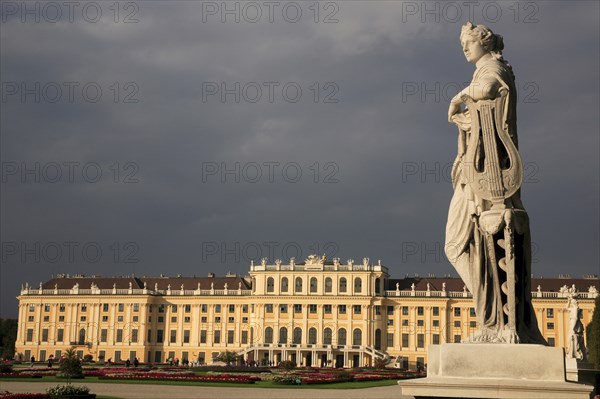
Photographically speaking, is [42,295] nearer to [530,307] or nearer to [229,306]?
[229,306]

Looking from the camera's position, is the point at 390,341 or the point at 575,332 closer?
the point at 575,332

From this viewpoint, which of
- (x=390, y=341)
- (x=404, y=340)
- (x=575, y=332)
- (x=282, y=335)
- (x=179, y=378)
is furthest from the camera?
(x=282, y=335)

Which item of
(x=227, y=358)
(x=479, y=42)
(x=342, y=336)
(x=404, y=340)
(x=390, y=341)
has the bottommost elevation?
(x=227, y=358)

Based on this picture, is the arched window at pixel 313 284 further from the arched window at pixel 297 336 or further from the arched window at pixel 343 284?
the arched window at pixel 297 336

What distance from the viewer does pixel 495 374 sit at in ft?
16.7

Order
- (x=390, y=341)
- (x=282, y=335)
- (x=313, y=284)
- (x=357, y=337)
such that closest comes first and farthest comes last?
1. (x=357, y=337)
2. (x=390, y=341)
3. (x=282, y=335)
4. (x=313, y=284)

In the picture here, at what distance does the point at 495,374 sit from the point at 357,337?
82.4 meters

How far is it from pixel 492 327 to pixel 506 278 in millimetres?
398

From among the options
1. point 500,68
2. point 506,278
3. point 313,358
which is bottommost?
point 313,358

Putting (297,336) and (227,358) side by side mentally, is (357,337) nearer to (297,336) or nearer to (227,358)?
(297,336)

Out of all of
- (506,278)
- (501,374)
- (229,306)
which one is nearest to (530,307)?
(506,278)

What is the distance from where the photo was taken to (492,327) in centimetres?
566

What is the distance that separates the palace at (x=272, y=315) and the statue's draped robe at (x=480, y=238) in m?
76.4

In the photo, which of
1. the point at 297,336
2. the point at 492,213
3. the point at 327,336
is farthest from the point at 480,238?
the point at 297,336
